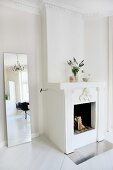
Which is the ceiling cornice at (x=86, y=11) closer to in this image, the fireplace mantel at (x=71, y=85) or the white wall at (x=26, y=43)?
the white wall at (x=26, y=43)

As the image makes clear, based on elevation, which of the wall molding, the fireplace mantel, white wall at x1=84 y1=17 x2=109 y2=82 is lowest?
the wall molding

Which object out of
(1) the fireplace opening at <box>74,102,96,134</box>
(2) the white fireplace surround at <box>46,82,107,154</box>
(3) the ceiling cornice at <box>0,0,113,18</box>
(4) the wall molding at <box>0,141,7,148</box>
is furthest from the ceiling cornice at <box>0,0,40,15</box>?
(4) the wall molding at <box>0,141,7,148</box>

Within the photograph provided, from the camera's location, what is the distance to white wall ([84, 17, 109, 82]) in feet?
11.0

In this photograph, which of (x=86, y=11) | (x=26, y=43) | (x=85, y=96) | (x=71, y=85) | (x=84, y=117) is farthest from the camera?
(x=86, y=11)

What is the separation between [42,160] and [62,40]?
235 cm

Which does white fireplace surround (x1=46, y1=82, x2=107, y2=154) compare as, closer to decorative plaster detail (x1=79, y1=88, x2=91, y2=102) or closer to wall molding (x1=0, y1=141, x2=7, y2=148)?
decorative plaster detail (x1=79, y1=88, x2=91, y2=102)

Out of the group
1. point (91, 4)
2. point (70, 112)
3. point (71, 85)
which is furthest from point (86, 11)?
point (70, 112)

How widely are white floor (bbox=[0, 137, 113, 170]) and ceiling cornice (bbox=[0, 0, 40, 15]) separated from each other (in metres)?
2.73

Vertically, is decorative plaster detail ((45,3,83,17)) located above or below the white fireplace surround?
above

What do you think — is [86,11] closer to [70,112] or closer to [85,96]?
[85,96]

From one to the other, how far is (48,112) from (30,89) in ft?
2.05

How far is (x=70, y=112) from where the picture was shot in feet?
8.19

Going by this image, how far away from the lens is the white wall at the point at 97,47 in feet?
11.0

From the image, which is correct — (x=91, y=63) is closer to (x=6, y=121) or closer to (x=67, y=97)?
(x=67, y=97)
